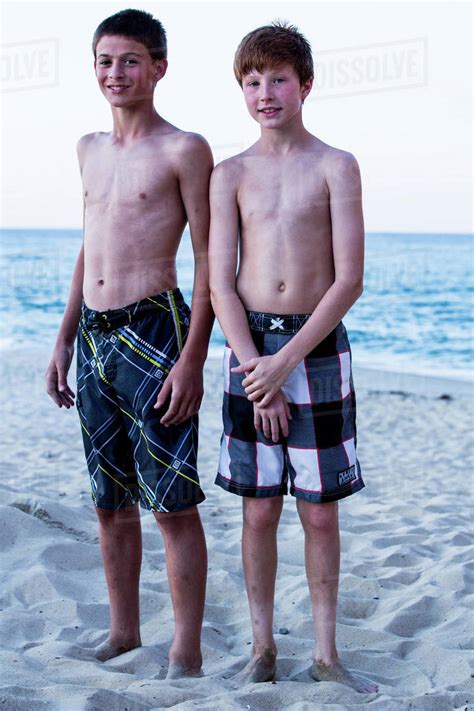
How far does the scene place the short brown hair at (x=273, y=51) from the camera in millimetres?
2230

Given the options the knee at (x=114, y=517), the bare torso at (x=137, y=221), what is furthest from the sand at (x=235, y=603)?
the bare torso at (x=137, y=221)

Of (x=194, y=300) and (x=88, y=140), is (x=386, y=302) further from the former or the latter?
(x=194, y=300)

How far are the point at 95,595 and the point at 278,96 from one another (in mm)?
1903

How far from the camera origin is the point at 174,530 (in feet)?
7.78

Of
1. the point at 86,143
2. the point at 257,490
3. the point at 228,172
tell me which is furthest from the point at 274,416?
the point at 86,143

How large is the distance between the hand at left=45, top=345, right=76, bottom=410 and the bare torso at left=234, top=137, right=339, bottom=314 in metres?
0.72

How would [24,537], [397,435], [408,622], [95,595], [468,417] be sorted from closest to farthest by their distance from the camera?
[408,622]
[95,595]
[24,537]
[397,435]
[468,417]

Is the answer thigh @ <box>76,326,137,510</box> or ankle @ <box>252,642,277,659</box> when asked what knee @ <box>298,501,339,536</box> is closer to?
ankle @ <box>252,642,277,659</box>

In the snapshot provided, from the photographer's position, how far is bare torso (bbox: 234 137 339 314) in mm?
2250

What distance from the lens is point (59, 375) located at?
2.67m

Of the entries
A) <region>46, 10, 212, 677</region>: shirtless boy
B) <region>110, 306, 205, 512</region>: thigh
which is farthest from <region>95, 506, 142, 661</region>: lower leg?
<region>110, 306, 205, 512</region>: thigh

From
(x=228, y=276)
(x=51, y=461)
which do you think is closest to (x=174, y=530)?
(x=228, y=276)

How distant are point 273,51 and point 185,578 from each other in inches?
58.7

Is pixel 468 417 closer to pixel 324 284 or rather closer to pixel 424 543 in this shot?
pixel 424 543
